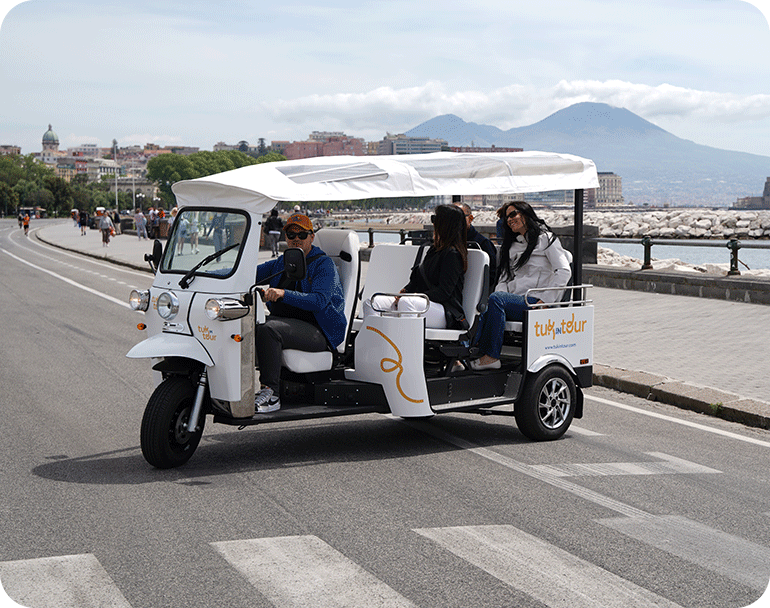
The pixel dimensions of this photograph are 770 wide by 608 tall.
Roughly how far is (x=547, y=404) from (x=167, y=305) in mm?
3243

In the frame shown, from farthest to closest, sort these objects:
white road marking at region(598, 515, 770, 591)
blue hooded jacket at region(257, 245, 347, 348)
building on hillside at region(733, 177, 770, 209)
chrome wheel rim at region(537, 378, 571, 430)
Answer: building on hillside at region(733, 177, 770, 209) < chrome wheel rim at region(537, 378, 571, 430) < blue hooded jacket at region(257, 245, 347, 348) < white road marking at region(598, 515, 770, 591)

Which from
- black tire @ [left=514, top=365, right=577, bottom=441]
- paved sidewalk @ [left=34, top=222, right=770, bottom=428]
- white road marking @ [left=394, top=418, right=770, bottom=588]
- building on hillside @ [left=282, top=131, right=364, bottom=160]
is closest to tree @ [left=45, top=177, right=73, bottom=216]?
building on hillside @ [left=282, top=131, right=364, bottom=160]

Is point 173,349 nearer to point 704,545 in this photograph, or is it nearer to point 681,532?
point 681,532

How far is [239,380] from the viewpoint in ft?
21.6

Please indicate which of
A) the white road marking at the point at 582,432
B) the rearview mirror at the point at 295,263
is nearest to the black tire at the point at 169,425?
the rearview mirror at the point at 295,263

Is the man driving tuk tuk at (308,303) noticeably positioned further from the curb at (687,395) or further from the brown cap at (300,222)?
the curb at (687,395)

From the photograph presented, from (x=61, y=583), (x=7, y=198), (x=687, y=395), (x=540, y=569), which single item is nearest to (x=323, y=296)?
(x=540, y=569)

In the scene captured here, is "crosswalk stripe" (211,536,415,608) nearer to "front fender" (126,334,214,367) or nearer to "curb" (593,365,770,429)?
"front fender" (126,334,214,367)

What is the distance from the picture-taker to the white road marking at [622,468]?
6752 millimetres

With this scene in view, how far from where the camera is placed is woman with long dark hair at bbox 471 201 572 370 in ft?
25.7

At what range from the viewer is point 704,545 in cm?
520

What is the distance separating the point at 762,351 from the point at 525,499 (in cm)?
714

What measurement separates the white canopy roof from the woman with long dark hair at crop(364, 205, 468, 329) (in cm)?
25

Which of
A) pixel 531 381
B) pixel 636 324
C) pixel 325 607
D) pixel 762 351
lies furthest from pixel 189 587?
pixel 636 324
